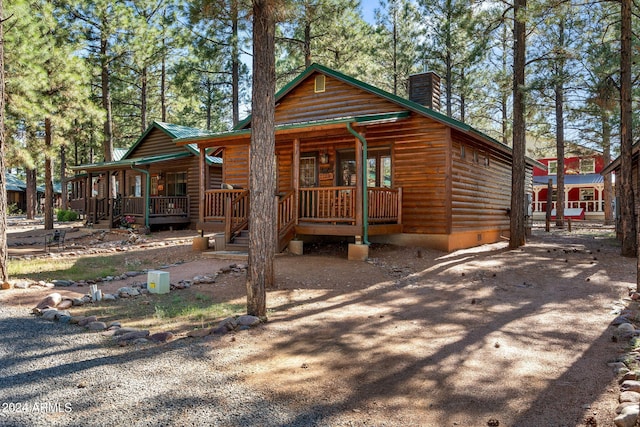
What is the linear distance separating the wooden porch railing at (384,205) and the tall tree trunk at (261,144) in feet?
18.2

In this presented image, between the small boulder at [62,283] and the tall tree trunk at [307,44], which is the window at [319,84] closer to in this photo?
the tall tree trunk at [307,44]

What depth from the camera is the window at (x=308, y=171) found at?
14.3 metres

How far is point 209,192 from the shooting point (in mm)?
12883

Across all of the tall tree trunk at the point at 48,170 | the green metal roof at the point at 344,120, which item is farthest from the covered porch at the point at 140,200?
the green metal roof at the point at 344,120

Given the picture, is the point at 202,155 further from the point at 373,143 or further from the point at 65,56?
the point at 65,56

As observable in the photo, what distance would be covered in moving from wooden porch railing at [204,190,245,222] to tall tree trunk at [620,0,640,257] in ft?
33.2

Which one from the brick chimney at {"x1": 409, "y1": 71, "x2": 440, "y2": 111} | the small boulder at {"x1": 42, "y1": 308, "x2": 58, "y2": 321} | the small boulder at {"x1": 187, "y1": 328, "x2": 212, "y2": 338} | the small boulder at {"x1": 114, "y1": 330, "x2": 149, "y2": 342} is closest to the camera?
the small boulder at {"x1": 114, "y1": 330, "x2": 149, "y2": 342}

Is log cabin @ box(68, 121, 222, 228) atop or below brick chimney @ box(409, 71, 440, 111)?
below

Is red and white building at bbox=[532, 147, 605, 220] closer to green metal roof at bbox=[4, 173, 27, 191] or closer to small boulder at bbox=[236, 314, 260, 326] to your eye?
small boulder at bbox=[236, 314, 260, 326]

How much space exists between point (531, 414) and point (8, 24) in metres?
18.5

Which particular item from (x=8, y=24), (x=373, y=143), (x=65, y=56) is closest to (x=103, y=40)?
(x=65, y=56)

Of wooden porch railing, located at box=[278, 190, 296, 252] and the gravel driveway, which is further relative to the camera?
wooden porch railing, located at box=[278, 190, 296, 252]

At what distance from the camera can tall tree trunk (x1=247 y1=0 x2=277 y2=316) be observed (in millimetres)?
5855

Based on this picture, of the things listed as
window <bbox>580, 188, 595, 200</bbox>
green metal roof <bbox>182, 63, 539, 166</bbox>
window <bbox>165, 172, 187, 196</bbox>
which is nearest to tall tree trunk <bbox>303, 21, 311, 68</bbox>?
green metal roof <bbox>182, 63, 539, 166</bbox>
